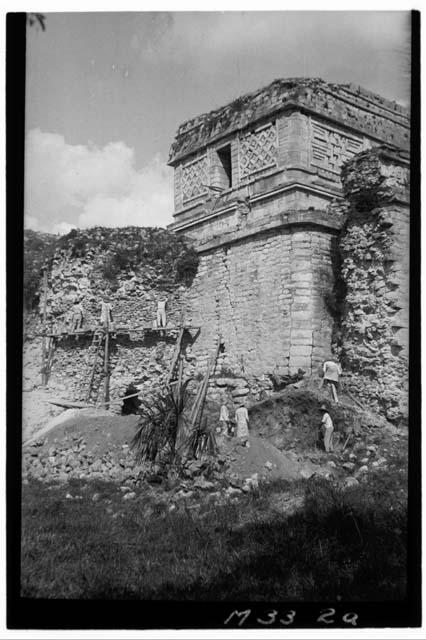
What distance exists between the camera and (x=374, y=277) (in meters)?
9.76

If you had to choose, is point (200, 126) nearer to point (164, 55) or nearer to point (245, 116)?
point (245, 116)

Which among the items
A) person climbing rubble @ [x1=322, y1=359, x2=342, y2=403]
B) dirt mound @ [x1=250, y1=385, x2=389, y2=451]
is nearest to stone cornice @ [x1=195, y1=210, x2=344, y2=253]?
person climbing rubble @ [x1=322, y1=359, x2=342, y2=403]

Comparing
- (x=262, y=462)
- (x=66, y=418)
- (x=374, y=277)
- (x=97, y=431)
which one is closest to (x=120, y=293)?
(x=66, y=418)

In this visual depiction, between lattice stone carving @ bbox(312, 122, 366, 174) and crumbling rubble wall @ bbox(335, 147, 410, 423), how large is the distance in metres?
2.00

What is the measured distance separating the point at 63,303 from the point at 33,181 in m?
6.01

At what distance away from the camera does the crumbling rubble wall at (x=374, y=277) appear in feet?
30.2

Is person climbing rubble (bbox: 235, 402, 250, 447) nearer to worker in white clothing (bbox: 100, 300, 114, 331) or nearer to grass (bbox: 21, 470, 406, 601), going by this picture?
grass (bbox: 21, 470, 406, 601)

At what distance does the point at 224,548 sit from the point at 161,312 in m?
6.61

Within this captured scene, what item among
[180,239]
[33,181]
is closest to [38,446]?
[33,181]

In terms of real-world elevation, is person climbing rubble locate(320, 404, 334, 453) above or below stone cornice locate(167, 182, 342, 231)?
below

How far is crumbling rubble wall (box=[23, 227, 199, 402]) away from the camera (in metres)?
11.8

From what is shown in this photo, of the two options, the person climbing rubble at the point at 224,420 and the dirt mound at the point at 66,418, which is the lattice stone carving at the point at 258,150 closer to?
the person climbing rubble at the point at 224,420

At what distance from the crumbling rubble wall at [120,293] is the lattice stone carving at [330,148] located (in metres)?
3.17

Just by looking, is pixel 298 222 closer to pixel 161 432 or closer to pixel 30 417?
pixel 161 432
